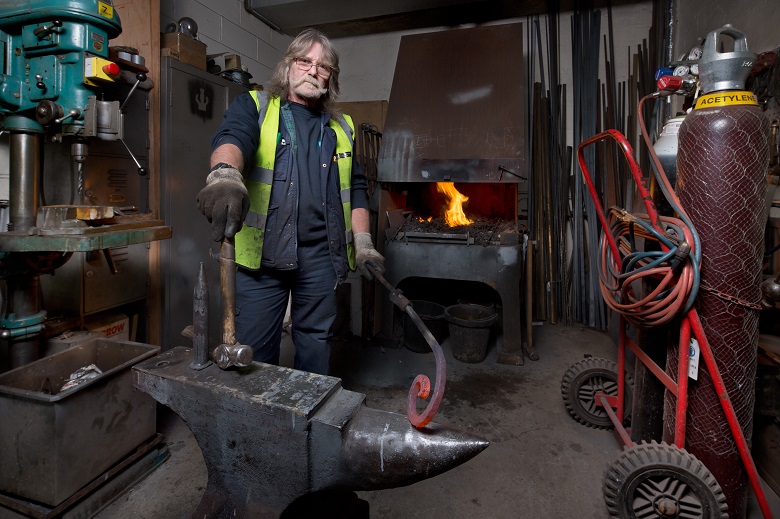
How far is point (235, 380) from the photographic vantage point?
101 cm

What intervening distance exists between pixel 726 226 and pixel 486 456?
1.35m

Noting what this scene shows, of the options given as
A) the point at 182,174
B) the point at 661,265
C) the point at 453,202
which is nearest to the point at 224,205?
the point at 661,265

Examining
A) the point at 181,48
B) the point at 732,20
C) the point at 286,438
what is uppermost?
the point at 732,20

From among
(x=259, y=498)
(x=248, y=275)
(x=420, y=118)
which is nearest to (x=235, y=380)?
(x=259, y=498)

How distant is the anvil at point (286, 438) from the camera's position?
0.88 meters

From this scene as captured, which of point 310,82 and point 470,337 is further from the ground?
point 310,82

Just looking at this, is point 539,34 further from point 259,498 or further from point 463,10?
point 259,498

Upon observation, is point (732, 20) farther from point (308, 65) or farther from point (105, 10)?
point (105, 10)

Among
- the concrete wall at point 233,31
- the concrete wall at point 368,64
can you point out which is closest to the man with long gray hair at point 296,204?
the concrete wall at point 233,31

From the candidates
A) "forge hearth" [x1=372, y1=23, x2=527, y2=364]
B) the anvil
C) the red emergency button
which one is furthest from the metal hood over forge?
the anvil

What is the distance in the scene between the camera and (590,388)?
2.23m

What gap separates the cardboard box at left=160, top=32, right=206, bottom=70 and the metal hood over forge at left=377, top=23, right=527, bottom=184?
1395 millimetres

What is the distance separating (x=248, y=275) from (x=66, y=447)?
842 millimetres

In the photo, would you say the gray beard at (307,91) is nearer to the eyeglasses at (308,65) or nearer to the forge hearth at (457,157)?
the eyeglasses at (308,65)
